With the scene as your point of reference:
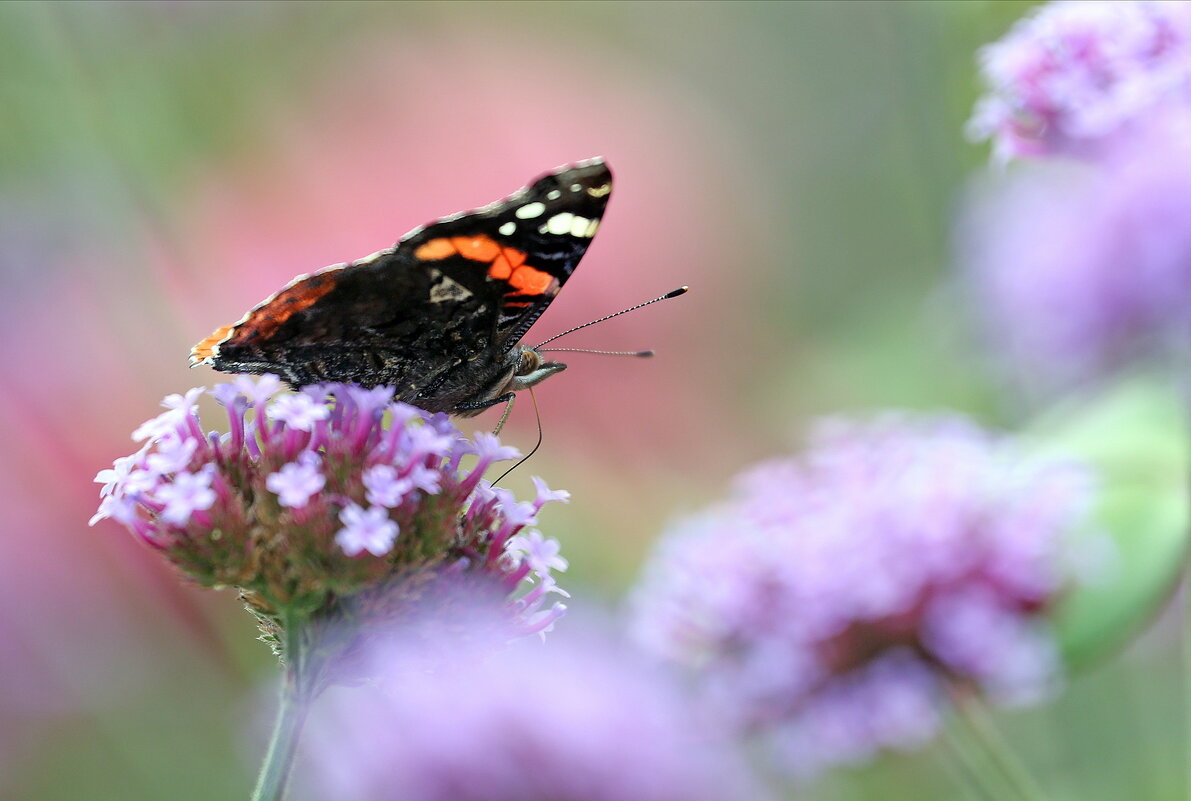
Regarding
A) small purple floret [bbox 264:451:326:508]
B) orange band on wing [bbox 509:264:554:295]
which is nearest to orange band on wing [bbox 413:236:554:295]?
orange band on wing [bbox 509:264:554:295]

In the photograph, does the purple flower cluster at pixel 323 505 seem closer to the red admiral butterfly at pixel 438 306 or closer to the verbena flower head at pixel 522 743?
the red admiral butterfly at pixel 438 306

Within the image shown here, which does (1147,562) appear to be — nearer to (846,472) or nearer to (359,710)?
(846,472)

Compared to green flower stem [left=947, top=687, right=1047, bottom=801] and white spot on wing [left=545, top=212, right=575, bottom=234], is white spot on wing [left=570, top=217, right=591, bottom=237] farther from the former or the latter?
green flower stem [left=947, top=687, right=1047, bottom=801]

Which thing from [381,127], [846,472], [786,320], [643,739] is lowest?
[643,739]

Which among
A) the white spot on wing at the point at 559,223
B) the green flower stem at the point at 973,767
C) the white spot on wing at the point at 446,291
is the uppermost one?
the white spot on wing at the point at 446,291

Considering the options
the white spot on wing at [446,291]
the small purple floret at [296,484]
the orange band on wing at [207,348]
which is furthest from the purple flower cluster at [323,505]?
the white spot on wing at [446,291]

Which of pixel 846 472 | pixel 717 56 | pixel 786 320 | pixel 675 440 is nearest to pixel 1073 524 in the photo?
pixel 846 472
